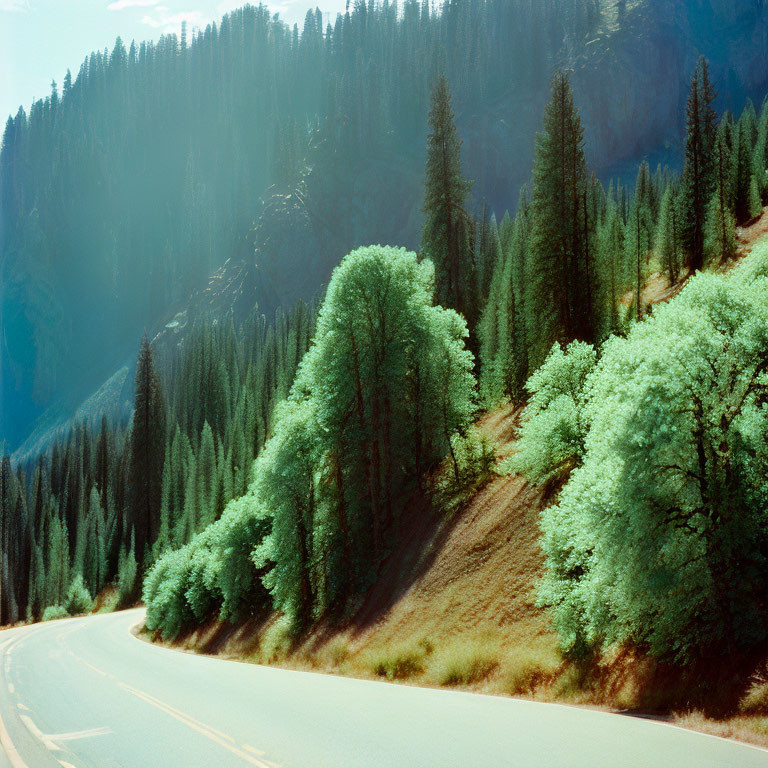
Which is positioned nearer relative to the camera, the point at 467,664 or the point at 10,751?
the point at 10,751

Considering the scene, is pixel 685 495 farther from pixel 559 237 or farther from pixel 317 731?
pixel 559 237

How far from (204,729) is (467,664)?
30.9ft

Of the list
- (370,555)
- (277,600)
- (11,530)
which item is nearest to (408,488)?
(370,555)

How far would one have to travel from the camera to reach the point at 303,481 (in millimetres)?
32781

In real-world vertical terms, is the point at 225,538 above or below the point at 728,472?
below

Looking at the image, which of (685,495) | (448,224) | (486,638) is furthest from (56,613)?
(685,495)

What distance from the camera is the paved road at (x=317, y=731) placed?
9.00 meters

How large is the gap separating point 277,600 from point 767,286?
969 inches

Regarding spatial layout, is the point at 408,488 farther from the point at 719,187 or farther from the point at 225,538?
the point at 719,187

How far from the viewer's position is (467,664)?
1891cm

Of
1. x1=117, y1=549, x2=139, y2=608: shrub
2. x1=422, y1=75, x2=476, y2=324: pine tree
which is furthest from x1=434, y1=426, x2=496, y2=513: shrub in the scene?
x1=117, y1=549, x2=139, y2=608: shrub

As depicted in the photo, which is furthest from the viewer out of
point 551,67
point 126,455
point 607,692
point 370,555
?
point 551,67

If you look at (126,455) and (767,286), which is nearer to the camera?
(767,286)

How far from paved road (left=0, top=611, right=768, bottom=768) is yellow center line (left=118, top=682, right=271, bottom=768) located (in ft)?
0.08
